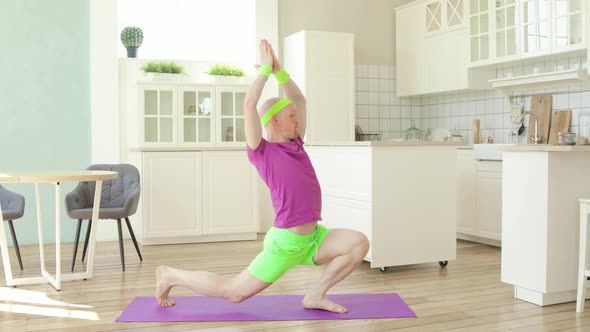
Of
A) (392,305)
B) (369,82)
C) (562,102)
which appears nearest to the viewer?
(392,305)

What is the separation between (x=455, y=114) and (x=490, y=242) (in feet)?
5.51

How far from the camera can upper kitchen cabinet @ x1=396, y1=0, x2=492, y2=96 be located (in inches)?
241

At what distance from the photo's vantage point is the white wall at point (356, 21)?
22.2 ft

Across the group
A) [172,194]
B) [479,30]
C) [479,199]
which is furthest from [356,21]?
[172,194]

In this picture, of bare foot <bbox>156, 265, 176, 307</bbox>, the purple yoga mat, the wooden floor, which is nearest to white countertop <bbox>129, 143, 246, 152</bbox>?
the wooden floor

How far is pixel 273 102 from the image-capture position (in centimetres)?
313

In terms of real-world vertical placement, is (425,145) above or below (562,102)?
below

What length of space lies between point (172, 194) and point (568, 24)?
368cm

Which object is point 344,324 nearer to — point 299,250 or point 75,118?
point 299,250

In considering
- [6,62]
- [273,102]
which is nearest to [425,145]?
[273,102]

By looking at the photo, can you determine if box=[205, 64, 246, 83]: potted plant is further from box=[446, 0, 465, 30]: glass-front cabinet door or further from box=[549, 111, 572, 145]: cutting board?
box=[549, 111, 572, 145]: cutting board

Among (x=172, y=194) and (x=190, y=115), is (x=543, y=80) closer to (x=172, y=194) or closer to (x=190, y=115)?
(x=190, y=115)

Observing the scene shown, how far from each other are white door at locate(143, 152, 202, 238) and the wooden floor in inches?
16.5

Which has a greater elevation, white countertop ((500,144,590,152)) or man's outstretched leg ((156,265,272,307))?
white countertop ((500,144,590,152))
